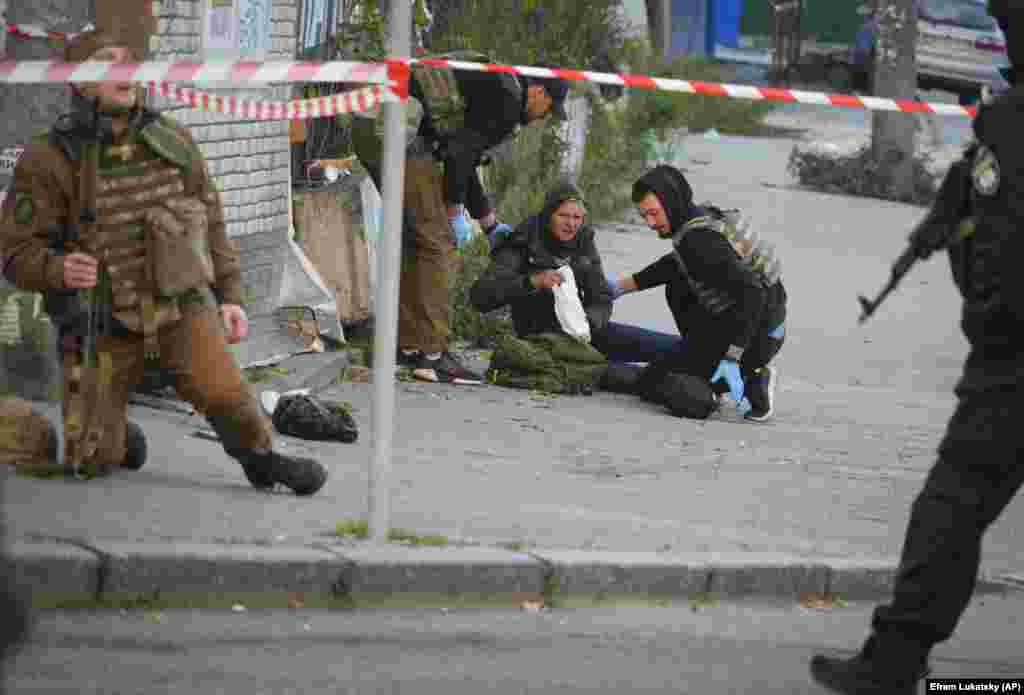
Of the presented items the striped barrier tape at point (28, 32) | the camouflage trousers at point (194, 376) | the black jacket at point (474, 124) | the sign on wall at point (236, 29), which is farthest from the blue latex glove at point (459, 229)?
the camouflage trousers at point (194, 376)

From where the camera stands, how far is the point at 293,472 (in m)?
6.70

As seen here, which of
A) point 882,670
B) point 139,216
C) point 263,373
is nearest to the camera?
point 882,670

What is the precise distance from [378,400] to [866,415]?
5044mm

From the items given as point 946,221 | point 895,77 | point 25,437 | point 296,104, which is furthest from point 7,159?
point 895,77

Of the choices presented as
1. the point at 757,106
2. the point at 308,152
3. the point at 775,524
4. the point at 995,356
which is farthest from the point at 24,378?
the point at 757,106

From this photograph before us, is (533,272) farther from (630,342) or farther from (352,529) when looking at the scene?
(352,529)

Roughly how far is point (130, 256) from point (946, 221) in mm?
2561

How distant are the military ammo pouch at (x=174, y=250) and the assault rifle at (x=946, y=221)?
86.6 inches

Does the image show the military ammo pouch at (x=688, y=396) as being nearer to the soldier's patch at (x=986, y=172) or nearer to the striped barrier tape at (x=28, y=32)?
the striped barrier tape at (x=28, y=32)

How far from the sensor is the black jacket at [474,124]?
9844 mm

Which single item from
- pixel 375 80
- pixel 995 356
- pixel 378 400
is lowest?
pixel 378 400

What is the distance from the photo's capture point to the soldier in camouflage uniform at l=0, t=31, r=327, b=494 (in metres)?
6.23

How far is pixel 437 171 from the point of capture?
988 centimetres

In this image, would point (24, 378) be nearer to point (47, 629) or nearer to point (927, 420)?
point (47, 629)
